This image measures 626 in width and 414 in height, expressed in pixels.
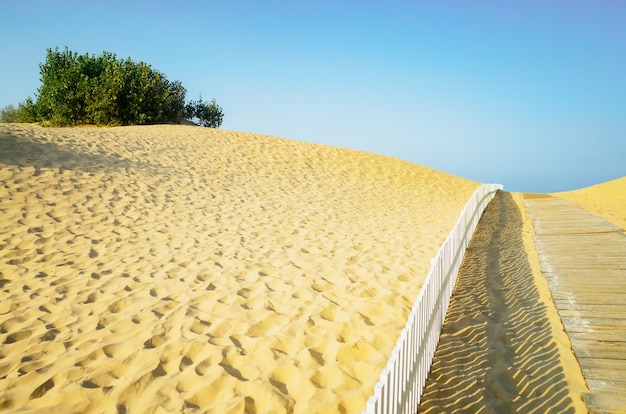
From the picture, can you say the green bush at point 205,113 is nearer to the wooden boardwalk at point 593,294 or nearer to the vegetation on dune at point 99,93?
the vegetation on dune at point 99,93

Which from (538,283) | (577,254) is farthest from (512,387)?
(577,254)

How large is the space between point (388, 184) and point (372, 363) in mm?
16198

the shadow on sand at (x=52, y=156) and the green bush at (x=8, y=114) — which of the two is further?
the green bush at (x=8, y=114)

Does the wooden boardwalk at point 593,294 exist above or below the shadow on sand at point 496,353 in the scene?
above

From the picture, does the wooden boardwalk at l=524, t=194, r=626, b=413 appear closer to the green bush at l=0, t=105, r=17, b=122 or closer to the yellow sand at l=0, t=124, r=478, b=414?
the yellow sand at l=0, t=124, r=478, b=414

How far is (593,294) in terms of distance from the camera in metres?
6.11

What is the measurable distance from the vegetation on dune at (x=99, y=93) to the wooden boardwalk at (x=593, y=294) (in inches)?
1083

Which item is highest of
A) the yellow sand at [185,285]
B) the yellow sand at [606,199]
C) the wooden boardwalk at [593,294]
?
the yellow sand at [606,199]

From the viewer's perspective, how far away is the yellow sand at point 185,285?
380cm

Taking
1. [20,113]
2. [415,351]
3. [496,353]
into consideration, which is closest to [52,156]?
[415,351]

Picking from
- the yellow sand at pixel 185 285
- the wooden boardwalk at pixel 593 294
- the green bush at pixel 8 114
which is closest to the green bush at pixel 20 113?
the green bush at pixel 8 114

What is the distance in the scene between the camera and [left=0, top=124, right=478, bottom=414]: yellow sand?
150 inches

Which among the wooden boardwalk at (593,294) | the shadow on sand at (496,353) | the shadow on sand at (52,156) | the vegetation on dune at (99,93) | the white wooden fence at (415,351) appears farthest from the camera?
the vegetation on dune at (99,93)

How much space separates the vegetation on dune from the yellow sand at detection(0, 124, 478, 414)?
15.3 m
